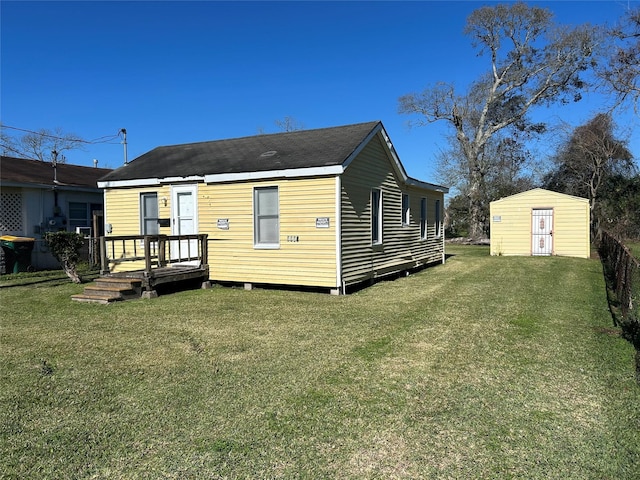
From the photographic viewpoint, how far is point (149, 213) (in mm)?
11461

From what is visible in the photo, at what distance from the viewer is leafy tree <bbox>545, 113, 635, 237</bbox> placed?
25094 millimetres

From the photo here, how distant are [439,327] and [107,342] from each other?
A: 447 centimetres

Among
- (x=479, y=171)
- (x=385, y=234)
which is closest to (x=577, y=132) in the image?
(x=479, y=171)

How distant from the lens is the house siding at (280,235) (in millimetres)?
9305

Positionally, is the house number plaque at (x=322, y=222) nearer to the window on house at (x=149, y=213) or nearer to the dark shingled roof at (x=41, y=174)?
the window on house at (x=149, y=213)

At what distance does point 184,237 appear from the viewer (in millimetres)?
9906

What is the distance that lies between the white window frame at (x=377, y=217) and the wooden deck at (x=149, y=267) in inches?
160

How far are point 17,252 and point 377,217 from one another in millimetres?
10437

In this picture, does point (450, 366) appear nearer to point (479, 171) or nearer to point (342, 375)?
point (342, 375)

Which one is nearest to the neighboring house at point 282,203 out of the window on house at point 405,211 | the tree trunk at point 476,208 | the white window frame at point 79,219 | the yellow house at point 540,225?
the window on house at point 405,211

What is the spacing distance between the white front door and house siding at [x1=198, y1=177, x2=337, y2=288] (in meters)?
0.30

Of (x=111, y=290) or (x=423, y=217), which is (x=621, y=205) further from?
(x=111, y=290)

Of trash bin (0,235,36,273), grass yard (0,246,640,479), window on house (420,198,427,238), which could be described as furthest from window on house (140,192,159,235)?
window on house (420,198,427,238)

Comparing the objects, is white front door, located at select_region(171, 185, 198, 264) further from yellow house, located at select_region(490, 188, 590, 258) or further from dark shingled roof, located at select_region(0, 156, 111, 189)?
yellow house, located at select_region(490, 188, 590, 258)
